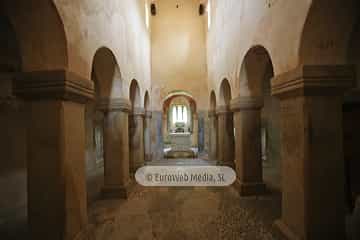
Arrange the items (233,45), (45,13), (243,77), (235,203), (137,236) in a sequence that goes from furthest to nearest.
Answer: (233,45) < (243,77) < (235,203) < (137,236) < (45,13)

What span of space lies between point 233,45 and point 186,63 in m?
5.92

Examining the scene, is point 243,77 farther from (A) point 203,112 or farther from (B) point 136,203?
(A) point 203,112

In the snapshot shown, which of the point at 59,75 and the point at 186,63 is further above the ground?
the point at 186,63

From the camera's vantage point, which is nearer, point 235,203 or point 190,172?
point 235,203

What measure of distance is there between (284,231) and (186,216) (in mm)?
1795

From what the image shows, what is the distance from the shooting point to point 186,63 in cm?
1142

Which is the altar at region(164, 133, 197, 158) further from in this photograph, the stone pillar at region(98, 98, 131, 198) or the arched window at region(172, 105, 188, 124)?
the arched window at region(172, 105, 188, 124)

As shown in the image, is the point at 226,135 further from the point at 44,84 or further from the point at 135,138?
the point at 44,84

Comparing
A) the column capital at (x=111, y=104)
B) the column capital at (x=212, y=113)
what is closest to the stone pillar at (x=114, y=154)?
the column capital at (x=111, y=104)

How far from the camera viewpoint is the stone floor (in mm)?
3430

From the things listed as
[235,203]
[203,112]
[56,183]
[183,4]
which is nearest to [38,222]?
[56,183]

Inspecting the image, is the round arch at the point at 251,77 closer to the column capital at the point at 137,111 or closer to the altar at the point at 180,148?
the column capital at the point at 137,111

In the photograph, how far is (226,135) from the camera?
7.98 metres

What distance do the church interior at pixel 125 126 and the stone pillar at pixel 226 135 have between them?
135cm
